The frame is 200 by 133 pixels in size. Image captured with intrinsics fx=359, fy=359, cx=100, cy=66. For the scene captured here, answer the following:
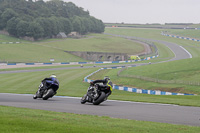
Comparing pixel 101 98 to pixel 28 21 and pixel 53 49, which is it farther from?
pixel 28 21

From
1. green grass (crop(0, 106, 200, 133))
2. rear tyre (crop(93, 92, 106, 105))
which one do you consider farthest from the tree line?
green grass (crop(0, 106, 200, 133))

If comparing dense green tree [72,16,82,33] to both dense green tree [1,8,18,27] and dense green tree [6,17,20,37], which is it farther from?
dense green tree [6,17,20,37]

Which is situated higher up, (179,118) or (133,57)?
(179,118)

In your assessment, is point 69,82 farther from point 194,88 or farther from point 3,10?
point 3,10

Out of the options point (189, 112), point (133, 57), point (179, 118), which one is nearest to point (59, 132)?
point (179, 118)

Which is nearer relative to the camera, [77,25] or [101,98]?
[101,98]

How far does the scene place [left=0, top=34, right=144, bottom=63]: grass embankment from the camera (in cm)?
11100

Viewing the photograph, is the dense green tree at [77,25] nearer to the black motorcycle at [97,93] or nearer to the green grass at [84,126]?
the black motorcycle at [97,93]

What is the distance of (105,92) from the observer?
21.5 meters

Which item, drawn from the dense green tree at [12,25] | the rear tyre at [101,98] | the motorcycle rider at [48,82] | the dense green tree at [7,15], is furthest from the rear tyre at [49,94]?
the dense green tree at [7,15]

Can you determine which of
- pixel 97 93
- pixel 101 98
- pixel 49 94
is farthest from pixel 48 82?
pixel 101 98

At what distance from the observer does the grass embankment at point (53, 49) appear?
11100 centimetres

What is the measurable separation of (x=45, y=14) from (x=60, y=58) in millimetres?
76011

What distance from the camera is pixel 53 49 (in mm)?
135250
